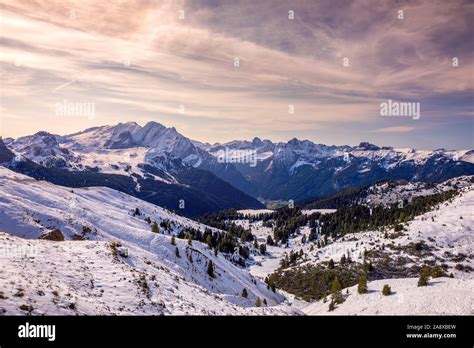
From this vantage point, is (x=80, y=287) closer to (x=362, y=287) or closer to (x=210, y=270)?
(x=362, y=287)

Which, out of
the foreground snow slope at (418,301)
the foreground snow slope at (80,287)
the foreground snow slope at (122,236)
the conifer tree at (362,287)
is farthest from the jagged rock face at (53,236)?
the conifer tree at (362,287)

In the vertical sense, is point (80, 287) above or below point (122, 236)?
above

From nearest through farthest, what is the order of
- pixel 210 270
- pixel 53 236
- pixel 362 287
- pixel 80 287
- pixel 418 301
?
pixel 80 287
pixel 418 301
pixel 362 287
pixel 53 236
pixel 210 270

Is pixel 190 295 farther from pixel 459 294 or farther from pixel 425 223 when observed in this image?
pixel 425 223

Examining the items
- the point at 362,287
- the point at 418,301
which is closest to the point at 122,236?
the point at 362,287

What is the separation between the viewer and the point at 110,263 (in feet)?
115

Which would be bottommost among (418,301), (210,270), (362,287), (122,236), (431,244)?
(431,244)

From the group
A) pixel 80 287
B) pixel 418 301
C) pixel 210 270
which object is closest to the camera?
pixel 80 287

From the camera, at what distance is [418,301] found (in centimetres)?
3528

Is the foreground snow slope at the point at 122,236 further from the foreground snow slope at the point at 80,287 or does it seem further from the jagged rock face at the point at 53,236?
the foreground snow slope at the point at 80,287

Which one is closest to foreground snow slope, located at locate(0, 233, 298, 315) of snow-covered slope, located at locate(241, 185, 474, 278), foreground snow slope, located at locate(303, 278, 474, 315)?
foreground snow slope, located at locate(303, 278, 474, 315)

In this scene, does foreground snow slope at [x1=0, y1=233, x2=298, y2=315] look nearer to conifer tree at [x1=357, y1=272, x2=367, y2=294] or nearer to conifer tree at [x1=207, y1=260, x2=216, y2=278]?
conifer tree at [x1=357, y1=272, x2=367, y2=294]

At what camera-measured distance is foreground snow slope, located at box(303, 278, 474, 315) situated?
32.3m

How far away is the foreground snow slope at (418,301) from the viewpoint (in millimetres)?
32344
